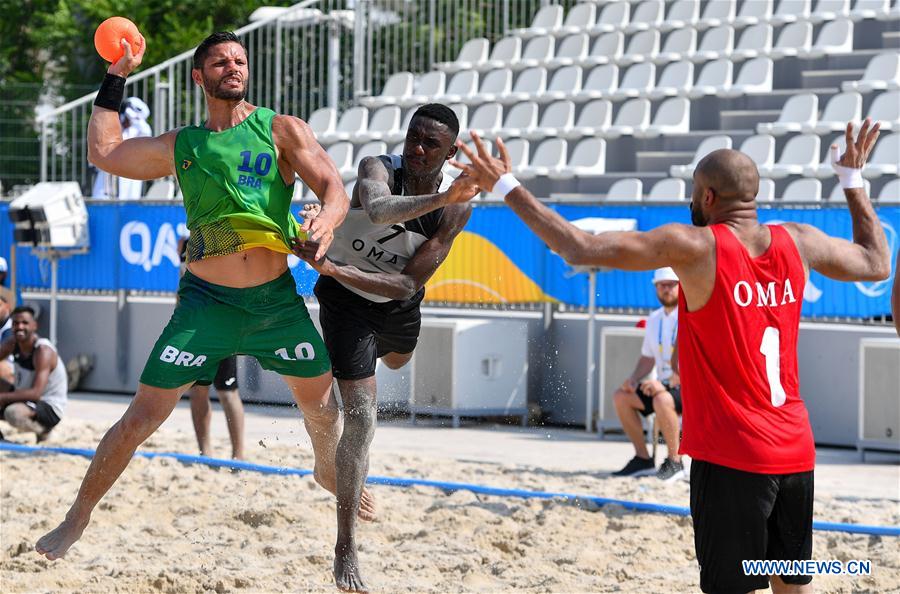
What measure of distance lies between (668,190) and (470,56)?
16.7 ft

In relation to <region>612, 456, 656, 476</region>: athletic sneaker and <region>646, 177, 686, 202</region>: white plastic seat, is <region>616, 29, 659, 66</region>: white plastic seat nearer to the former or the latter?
<region>646, 177, 686, 202</region>: white plastic seat

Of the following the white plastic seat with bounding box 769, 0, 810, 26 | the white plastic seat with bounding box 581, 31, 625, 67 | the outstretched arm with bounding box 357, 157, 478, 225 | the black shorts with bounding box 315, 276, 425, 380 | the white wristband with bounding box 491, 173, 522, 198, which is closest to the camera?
the white wristband with bounding box 491, 173, 522, 198

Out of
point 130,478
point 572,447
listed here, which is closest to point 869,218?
point 130,478

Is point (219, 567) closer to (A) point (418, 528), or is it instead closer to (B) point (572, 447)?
(A) point (418, 528)

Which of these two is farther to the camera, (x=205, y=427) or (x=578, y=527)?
(x=205, y=427)

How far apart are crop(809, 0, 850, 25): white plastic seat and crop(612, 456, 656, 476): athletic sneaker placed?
7069mm

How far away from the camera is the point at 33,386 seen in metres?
9.64

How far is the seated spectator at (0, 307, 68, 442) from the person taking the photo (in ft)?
31.5

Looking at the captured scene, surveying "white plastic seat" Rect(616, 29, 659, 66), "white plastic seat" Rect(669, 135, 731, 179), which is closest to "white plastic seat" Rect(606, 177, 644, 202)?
"white plastic seat" Rect(669, 135, 731, 179)

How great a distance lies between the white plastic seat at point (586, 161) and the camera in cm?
1364

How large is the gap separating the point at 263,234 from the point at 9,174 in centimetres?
1308

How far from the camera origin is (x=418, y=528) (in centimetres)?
712

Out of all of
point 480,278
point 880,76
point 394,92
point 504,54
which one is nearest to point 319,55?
point 394,92

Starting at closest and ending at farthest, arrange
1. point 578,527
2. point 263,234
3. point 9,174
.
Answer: point 263,234 → point 578,527 → point 9,174
